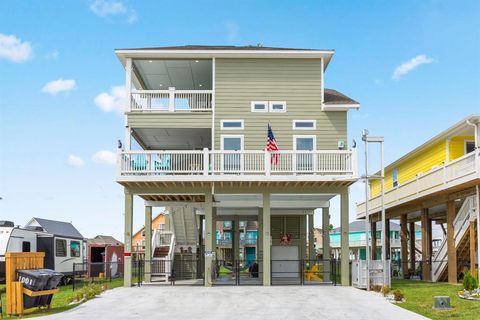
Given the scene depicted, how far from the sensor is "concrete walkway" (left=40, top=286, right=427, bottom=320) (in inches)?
701

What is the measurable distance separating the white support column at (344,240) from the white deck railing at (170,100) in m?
7.21

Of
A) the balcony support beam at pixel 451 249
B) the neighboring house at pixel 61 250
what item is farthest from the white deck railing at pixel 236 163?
the neighboring house at pixel 61 250

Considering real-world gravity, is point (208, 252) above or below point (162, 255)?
above

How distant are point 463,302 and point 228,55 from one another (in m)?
15.0

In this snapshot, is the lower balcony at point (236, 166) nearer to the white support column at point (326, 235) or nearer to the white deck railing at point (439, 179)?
the white deck railing at point (439, 179)

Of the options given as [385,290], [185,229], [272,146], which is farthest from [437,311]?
[185,229]

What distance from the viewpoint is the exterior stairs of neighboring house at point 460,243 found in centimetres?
2862

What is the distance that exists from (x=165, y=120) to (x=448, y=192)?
13.5 m

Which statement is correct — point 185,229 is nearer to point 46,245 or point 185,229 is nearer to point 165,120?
point 46,245

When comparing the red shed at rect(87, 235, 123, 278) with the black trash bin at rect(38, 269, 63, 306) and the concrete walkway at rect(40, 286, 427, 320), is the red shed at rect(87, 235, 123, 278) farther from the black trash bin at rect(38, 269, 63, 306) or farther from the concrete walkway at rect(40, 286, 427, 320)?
the black trash bin at rect(38, 269, 63, 306)

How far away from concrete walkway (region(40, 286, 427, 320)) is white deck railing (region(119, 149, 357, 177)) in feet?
16.1

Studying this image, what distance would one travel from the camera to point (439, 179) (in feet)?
96.6

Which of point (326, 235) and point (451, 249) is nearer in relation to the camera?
point (451, 249)

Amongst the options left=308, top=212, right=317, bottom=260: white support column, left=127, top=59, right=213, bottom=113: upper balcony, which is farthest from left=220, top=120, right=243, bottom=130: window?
left=308, top=212, right=317, bottom=260: white support column
